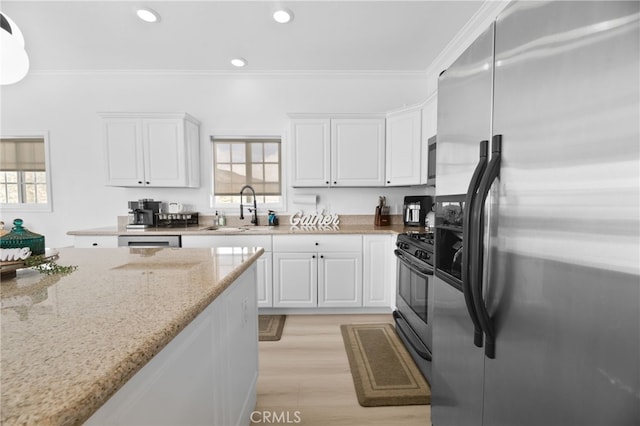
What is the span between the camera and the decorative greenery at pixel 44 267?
1.05 metres

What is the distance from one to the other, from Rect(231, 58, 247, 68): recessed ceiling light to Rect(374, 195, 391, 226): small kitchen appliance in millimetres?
2273

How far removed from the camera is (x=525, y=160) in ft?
2.64

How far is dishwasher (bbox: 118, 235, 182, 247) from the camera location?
9.34ft

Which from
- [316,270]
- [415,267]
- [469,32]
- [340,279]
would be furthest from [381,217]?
[469,32]

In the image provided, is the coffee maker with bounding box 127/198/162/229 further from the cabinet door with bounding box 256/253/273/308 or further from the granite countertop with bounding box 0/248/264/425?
the granite countertop with bounding box 0/248/264/425

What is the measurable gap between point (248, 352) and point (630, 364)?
4.86 ft

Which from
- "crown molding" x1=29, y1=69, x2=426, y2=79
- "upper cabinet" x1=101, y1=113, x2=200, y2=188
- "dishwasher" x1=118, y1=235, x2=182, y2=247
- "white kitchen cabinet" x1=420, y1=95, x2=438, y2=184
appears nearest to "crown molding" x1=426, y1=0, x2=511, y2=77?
"crown molding" x1=29, y1=69, x2=426, y2=79

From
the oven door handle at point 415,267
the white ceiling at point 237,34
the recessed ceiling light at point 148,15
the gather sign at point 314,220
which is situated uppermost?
the white ceiling at point 237,34

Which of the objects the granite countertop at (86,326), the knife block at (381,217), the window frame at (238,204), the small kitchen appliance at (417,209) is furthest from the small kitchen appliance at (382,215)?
the granite countertop at (86,326)

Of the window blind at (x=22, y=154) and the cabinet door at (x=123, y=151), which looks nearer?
the cabinet door at (x=123, y=151)

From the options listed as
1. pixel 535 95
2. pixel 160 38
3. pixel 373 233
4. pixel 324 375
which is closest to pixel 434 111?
pixel 373 233

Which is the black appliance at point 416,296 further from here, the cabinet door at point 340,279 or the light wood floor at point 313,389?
the cabinet door at point 340,279

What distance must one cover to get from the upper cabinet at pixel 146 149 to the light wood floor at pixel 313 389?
2198mm

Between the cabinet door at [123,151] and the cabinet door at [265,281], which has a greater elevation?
the cabinet door at [123,151]
